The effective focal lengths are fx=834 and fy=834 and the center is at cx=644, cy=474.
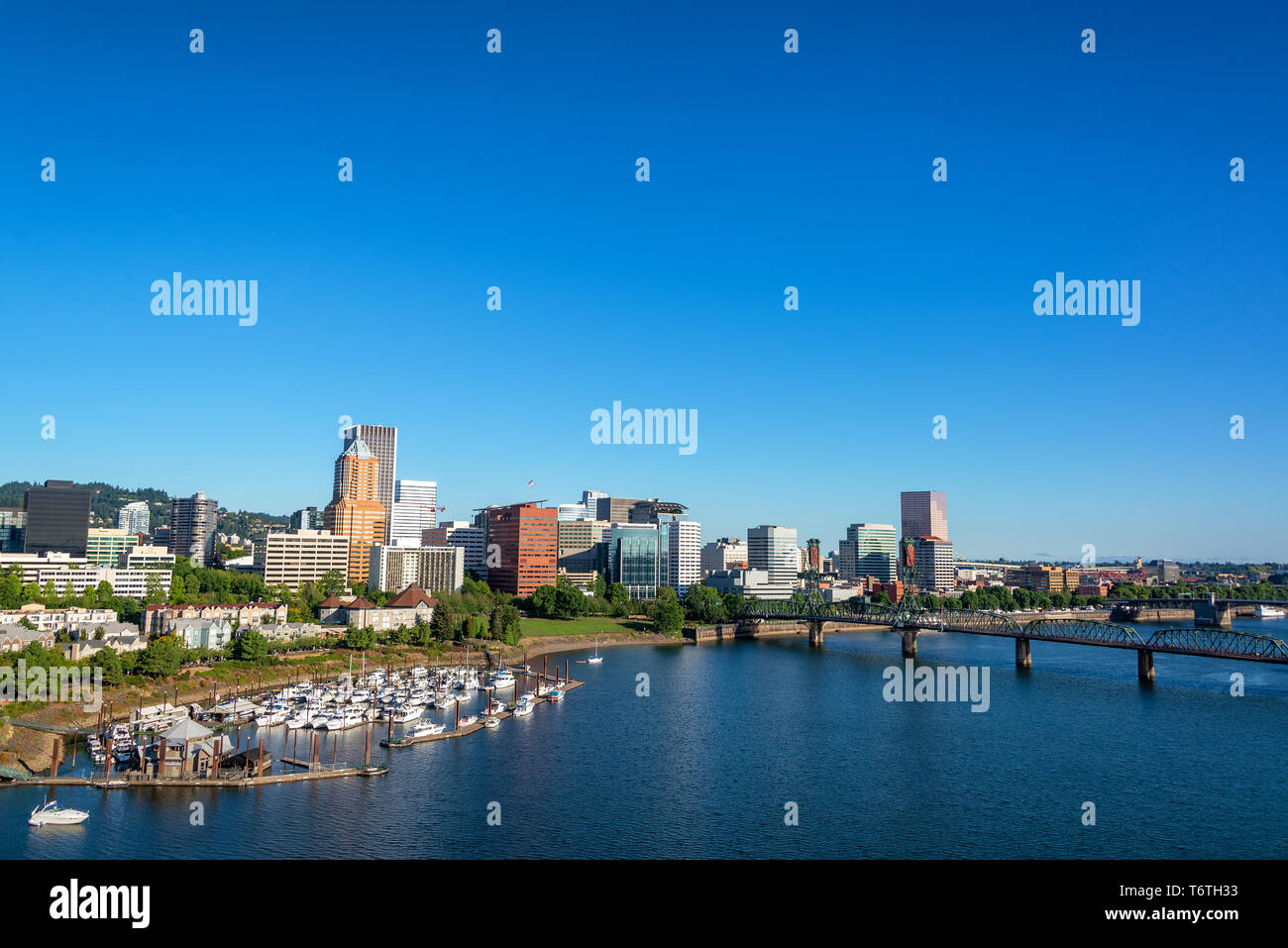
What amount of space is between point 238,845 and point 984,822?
28242mm

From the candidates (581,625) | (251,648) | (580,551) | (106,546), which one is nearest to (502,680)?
(251,648)

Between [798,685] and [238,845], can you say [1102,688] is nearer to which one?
[798,685]

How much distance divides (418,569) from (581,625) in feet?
106

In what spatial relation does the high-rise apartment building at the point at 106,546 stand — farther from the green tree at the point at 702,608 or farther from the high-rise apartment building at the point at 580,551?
the green tree at the point at 702,608

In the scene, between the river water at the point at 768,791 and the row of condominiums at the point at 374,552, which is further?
the row of condominiums at the point at 374,552

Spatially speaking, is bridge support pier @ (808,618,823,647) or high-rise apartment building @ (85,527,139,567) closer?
bridge support pier @ (808,618,823,647)

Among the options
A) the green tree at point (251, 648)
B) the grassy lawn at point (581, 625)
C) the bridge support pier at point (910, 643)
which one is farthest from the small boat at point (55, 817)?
the bridge support pier at point (910, 643)

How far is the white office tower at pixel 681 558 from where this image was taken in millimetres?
172625

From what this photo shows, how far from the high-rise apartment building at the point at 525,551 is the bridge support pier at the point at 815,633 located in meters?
40.8

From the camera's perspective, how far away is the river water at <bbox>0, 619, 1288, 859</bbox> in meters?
30.5

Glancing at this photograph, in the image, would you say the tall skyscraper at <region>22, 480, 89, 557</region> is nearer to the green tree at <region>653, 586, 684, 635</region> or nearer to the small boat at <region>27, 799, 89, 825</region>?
the green tree at <region>653, 586, 684, 635</region>

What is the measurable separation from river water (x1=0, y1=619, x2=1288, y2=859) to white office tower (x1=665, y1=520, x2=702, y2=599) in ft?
358

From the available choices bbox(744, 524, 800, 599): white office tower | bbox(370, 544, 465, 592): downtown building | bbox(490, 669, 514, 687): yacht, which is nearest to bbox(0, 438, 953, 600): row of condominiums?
bbox(370, 544, 465, 592): downtown building
